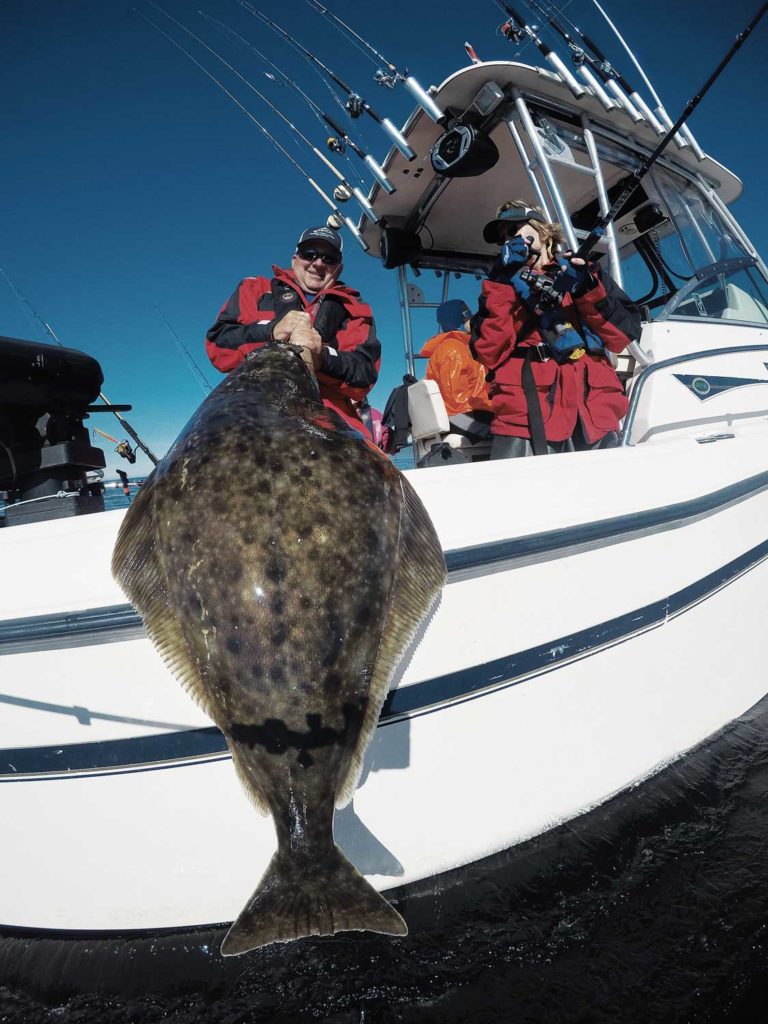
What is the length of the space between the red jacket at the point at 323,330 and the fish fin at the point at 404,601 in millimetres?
1033

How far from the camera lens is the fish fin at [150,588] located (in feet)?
3.52

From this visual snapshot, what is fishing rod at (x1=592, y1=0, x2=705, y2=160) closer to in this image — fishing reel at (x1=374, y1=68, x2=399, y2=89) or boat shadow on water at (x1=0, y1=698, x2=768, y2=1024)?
fishing reel at (x1=374, y1=68, x2=399, y2=89)

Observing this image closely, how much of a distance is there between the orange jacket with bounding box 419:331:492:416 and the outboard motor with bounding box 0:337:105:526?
1.96 m

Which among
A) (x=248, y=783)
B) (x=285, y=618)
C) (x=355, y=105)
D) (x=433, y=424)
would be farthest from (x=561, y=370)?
(x=355, y=105)

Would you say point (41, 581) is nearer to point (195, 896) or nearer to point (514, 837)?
point (195, 896)

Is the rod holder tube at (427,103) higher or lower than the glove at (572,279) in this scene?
higher

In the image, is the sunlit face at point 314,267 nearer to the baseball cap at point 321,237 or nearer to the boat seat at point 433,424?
the baseball cap at point 321,237

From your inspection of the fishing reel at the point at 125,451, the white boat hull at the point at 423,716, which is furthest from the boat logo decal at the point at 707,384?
the fishing reel at the point at 125,451

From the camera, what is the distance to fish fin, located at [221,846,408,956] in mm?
1003

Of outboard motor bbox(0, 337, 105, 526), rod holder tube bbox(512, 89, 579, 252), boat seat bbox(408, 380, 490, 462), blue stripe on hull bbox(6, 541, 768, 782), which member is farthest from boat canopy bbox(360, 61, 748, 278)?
outboard motor bbox(0, 337, 105, 526)

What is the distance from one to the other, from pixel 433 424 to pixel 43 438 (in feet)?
6.78

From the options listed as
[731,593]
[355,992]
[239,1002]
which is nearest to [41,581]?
[239,1002]

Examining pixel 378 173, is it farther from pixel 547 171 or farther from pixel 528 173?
pixel 547 171

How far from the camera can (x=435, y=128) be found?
4.21 meters
